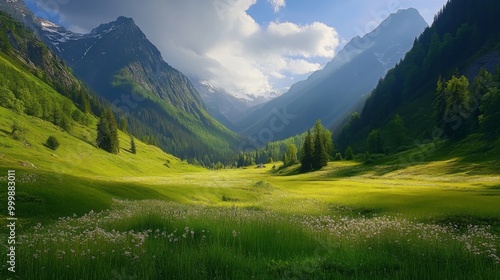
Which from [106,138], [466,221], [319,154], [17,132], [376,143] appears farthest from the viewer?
[106,138]

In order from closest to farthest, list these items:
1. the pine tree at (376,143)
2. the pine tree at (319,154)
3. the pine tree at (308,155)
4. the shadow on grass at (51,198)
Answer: the shadow on grass at (51,198), the pine tree at (319,154), the pine tree at (308,155), the pine tree at (376,143)

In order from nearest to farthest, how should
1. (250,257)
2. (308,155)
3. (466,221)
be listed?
(250,257) → (466,221) → (308,155)

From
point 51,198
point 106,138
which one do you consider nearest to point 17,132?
point 106,138

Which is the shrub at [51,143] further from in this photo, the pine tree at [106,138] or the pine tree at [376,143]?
the pine tree at [376,143]

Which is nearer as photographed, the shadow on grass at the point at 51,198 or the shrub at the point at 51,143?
the shadow on grass at the point at 51,198

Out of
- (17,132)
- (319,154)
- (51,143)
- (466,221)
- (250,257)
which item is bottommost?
(466,221)

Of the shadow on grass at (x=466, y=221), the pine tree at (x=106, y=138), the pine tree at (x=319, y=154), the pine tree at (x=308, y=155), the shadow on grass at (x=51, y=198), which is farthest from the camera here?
the pine tree at (x=106, y=138)

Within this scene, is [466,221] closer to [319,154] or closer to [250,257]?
[250,257]

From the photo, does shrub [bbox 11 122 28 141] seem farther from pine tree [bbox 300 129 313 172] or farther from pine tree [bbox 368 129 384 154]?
pine tree [bbox 368 129 384 154]

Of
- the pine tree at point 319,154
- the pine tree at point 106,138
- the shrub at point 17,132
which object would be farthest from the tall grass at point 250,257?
the pine tree at point 106,138

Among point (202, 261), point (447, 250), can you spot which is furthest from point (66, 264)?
point (447, 250)

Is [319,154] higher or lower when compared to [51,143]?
lower

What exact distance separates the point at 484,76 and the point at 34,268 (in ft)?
458

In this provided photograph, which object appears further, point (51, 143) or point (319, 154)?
point (319, 154)
